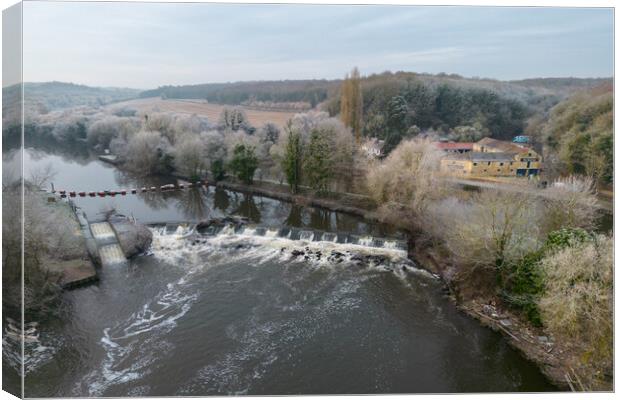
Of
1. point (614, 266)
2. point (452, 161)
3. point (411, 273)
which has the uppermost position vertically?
point (452, 161)

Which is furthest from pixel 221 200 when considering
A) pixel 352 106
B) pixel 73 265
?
pixel 73 265

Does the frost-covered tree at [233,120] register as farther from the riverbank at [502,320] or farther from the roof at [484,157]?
the riverbank at [502,320]

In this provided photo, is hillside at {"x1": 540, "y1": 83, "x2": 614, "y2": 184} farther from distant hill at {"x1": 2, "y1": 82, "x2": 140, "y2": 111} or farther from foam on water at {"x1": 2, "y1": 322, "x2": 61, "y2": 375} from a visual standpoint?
distant hill at {"x1": 2, "y1": 82, "x2": 140, "y2": 111}

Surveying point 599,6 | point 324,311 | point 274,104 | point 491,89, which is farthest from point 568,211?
point 274,104

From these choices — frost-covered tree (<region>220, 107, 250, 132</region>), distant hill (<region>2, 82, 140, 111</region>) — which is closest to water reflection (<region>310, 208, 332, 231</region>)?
distant hill (<region>2, 82, 140, 111</region>)

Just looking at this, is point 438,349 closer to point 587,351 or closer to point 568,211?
point 587,351
